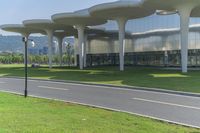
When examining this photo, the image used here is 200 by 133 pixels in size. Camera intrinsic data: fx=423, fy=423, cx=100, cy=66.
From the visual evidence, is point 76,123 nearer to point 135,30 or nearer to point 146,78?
point 146,78

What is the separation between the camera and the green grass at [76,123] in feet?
30.6

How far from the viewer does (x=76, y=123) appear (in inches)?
403

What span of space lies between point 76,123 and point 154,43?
182ft

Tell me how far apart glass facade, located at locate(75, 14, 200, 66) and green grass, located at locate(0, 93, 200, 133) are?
46.4 meters

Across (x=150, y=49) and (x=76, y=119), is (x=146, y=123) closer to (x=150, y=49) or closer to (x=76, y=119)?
(x=76, y=119)

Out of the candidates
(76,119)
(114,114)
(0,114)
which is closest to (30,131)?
(76,119)

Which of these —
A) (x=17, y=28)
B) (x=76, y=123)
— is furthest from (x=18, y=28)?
A: (x=76, y=123)

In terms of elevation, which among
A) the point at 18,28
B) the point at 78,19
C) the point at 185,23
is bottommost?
the point at 185,23

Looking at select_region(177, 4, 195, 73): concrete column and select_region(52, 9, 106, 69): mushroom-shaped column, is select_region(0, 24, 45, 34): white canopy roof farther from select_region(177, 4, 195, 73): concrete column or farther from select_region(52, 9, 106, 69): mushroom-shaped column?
select_region(177, 4, 195, 73): concrete column

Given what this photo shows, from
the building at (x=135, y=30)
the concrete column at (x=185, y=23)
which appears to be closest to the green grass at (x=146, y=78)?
the concrete column at (x=185, y=23)

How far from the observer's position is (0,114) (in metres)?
11.7

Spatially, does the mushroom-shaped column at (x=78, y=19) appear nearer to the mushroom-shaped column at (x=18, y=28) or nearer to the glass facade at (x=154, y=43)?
the glass facade at (x=154, y=43)

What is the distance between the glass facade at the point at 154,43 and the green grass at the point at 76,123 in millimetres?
46445

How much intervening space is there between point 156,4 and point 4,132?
3337 cm
